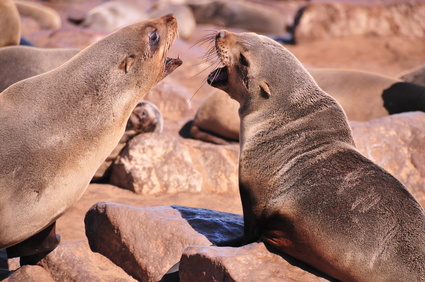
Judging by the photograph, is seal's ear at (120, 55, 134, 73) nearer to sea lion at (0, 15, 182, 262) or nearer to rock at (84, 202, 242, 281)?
sea lion at (0, 15, 182, 262)

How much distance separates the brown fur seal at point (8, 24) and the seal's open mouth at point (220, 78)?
4.17m

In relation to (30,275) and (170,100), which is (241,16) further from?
(30,275)

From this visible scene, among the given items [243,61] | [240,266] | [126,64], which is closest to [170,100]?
[243,61]

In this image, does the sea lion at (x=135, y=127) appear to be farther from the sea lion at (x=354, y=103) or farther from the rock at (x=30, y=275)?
the rock at (x=30, y=275)

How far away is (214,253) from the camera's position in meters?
3.59

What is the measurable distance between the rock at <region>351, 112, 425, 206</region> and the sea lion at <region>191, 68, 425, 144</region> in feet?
4.26

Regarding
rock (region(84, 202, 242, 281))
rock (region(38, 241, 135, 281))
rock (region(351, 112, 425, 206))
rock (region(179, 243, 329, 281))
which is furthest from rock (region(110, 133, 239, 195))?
rock (region(179, 243, 329, 281))

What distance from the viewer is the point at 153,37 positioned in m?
4.34

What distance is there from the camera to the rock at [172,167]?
21.6ft

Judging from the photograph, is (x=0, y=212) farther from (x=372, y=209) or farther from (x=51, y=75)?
(x=372, y=209)

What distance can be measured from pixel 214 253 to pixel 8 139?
1.48 metres

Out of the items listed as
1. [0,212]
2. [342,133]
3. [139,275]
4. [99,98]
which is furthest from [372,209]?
[0,212]

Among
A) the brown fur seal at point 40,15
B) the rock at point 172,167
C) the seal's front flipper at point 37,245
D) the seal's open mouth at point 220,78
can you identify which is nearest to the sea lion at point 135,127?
the rock at point 172,167

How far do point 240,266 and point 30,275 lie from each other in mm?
1508
